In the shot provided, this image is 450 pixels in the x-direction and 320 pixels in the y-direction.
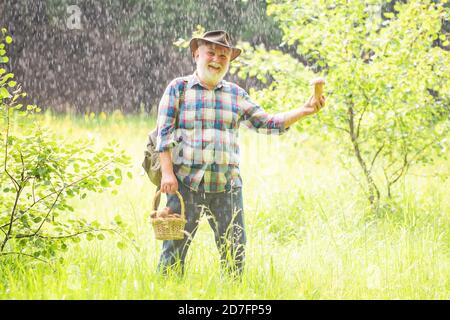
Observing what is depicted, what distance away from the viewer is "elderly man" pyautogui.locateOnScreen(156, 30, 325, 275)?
12.0ft

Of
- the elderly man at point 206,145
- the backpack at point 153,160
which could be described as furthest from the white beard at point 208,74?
the backpack at point 153,160

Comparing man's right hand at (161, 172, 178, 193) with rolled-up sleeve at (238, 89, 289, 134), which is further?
rolled-up sleeve at (238, 89, 289, 134)

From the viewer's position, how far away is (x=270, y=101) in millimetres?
5758

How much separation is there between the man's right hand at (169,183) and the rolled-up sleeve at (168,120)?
0.14 metres

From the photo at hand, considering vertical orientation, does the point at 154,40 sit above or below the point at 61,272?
above

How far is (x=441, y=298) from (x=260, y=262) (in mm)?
1035

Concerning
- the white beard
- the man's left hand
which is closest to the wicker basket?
the white beard

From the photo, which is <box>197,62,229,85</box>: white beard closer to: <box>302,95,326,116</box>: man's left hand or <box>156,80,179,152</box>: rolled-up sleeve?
<box>156,80,179,152</box>: rolled-up sleeve

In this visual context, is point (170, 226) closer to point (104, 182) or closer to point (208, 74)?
point (104, 182)

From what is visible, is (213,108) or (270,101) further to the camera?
(270,101)

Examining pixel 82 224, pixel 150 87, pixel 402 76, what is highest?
pixel 150 87
